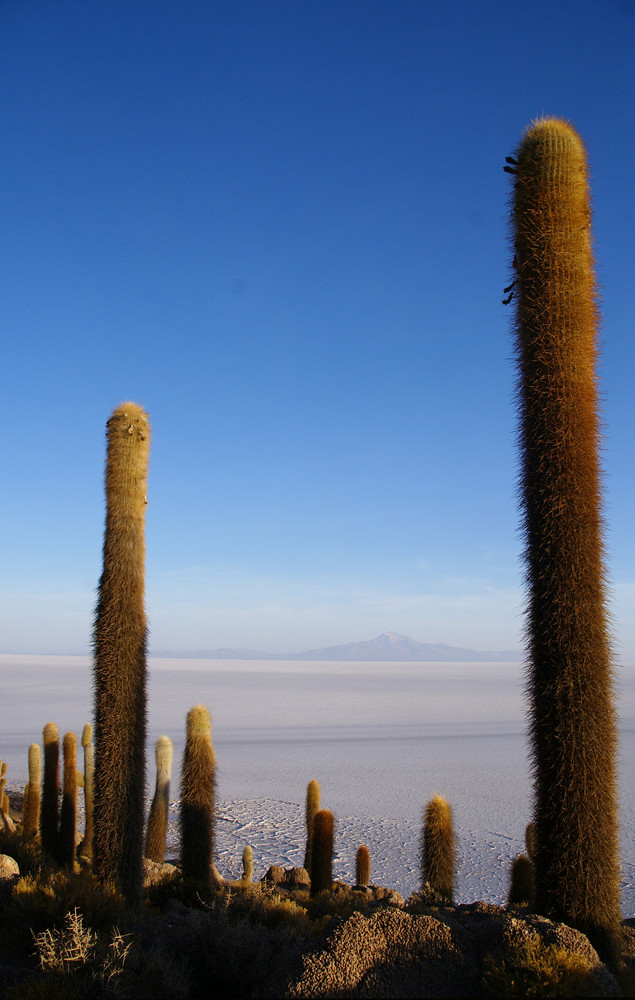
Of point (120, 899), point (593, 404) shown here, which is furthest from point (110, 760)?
point (593, 404)

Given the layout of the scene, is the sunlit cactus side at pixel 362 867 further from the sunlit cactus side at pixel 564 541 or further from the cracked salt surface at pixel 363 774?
the sunlit cactus side at pixel 564 541

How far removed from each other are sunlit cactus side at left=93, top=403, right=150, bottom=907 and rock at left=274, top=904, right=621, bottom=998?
4540mm

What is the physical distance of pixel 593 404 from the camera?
712 cm

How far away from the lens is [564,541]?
6703mm

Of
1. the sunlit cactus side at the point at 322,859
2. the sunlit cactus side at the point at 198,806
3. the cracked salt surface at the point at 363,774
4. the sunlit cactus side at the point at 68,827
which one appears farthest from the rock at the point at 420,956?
the cracked salt surface at the point at 363,774

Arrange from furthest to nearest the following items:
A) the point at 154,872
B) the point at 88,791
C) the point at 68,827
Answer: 1. the point at 88,791
2. the point at 68,827
3. the point at 154,872

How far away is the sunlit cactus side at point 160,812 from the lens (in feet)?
48.3

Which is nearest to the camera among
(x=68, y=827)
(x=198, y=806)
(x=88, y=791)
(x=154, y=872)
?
(x=198, y=806)

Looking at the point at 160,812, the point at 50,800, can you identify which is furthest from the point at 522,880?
the point at 50,800

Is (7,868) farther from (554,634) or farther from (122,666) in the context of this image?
(554,634)

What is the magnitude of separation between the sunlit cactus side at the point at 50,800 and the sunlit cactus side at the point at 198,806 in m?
4.24

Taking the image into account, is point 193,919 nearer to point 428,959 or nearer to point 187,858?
point 428,959

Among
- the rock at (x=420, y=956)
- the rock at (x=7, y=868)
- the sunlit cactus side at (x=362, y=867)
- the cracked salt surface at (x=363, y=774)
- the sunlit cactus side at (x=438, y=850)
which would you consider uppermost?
the rock at (x=420, y=956)

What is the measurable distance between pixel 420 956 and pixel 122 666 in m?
5.59
